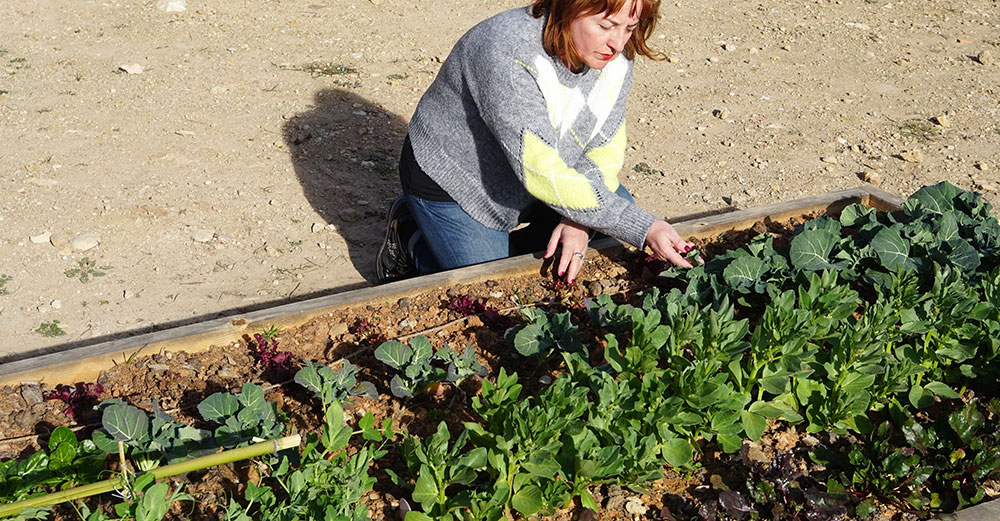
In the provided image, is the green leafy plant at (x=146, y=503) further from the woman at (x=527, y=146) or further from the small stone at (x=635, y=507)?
the woman at (x=527, y=146)

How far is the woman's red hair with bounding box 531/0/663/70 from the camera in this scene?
Answer: 2857 mm

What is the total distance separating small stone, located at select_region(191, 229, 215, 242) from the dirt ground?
0.01 m

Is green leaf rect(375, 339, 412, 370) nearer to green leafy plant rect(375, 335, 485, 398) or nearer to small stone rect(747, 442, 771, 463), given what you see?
green leafy plant rect(375, 335, 485, 398)

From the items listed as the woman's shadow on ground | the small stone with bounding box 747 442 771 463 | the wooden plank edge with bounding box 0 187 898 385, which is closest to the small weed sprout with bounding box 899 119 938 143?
the wooden plank edge with bounding box 0 187 898 385

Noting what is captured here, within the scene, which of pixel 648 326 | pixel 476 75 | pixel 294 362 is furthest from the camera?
pixel 476 75

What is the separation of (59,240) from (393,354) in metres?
2.40

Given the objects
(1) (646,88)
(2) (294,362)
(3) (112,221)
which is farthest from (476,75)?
(1) (646,88)

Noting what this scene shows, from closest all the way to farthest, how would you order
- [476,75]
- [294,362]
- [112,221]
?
[294,362]
[476,75]
[112,221]

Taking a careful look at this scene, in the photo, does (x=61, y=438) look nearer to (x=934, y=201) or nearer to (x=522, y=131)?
(x=522, y=131)

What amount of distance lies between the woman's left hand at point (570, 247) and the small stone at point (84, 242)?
2220 mm

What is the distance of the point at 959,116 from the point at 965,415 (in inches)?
171

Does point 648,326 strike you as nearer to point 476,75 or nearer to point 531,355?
point 531,355

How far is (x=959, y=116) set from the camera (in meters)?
6.12

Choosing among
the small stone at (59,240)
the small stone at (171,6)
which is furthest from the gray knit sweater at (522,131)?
the small stone at (171,6)
